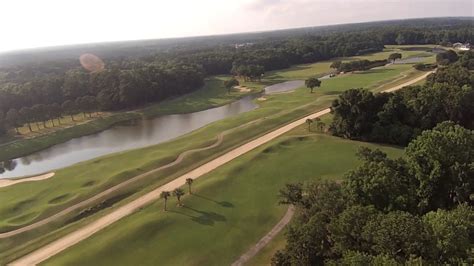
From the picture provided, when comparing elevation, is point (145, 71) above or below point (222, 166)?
above

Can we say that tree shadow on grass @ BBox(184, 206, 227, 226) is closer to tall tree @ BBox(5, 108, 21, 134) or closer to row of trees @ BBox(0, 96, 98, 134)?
row of trees @ BBox(0, 96, 98, 134)

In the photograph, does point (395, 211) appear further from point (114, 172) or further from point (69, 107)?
point (69, 107)

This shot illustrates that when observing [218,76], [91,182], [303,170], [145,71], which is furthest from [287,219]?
[218,76]

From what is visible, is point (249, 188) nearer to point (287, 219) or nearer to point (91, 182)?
point (287, 219)

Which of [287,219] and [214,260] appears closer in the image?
[214,260]

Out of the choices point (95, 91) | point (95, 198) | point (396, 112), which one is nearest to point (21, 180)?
point (95, 198)

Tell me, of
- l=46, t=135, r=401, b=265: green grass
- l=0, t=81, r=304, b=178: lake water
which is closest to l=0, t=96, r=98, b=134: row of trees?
l=0, t=81, r=304, b=178: lake water

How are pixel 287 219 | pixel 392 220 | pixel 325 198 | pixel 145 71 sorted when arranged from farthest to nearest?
pixel 145 71 < pixel 287 219 < pixel 325 198 < pixel 392 220
